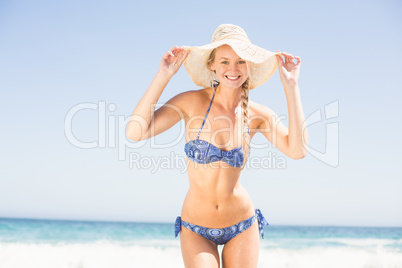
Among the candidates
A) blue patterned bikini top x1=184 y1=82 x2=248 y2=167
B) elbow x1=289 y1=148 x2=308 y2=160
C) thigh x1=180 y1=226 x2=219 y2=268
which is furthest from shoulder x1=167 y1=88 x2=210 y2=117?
thigh x1=180 y1=226 x2=219 y2=268

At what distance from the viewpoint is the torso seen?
3.53 metres

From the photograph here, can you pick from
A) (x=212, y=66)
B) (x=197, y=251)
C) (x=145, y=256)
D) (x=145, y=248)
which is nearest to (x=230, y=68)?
(x=212, y=66)

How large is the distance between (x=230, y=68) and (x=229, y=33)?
353 millimetres

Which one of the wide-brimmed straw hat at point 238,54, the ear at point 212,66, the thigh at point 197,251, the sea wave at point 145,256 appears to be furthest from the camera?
the sea wave at point 145,256

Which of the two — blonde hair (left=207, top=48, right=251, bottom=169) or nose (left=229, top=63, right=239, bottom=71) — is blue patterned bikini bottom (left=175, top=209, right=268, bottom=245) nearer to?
blonde hair (left=207, top=48, right=251, bottom=169)

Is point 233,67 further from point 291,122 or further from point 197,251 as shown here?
point 197,251

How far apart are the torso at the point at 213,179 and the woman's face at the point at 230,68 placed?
0.94 ft

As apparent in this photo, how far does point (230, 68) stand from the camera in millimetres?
3523

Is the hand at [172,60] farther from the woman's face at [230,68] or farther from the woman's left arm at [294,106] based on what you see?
the woman's left arm at [294,106]

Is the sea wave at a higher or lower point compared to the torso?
lower

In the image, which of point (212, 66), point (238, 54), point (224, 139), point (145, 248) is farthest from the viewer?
point (145, 248)

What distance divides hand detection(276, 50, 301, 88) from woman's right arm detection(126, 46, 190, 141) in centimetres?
84

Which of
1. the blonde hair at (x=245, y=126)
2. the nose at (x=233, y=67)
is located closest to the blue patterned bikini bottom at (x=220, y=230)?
the blonde hair at (x=245, y=126)

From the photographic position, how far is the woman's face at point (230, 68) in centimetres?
352
